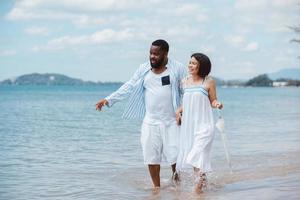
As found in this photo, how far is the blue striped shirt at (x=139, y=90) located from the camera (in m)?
8.11

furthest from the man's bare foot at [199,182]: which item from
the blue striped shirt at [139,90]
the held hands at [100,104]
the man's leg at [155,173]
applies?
the held hands at [100,104]

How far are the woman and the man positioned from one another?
319mm

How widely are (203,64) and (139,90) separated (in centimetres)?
102

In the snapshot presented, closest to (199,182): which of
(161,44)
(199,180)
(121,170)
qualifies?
(199,180)

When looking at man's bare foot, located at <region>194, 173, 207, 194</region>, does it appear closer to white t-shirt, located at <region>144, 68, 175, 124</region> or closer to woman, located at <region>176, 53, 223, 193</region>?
woman, located at <region>176, 53, 223, 193</region>

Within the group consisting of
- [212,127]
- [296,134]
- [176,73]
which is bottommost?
[296,134]

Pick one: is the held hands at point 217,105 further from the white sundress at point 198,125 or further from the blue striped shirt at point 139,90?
the blue striped shirt at point 139,90

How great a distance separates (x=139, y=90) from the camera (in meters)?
8.34

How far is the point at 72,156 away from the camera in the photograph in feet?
46.3

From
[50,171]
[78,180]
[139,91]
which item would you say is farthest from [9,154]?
[139,91]

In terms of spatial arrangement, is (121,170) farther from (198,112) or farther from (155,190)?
(198,112)

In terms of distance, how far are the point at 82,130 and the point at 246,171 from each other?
1322 centimetres

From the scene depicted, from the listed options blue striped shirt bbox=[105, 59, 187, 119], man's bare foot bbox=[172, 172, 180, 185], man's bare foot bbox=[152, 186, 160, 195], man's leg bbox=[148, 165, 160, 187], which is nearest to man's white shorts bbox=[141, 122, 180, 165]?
man's leg bbox=[148, 165, 160, 187]

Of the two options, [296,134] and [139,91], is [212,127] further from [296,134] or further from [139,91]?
[296,134]
